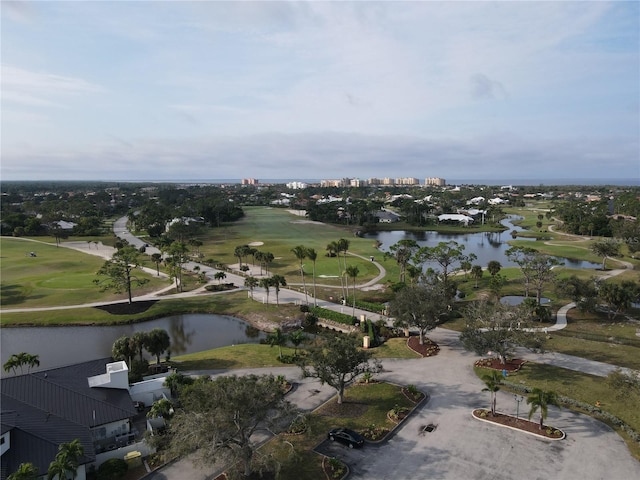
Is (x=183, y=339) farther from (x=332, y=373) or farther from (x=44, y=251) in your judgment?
(x=44, y=251)

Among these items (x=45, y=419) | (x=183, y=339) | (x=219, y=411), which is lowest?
(x=183, y=339)

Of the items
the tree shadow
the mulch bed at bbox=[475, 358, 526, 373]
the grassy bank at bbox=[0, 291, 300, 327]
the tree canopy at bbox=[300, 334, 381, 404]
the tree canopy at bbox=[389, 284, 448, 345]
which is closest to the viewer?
the tree canopy at bbox=[300, 334, 381, 404]

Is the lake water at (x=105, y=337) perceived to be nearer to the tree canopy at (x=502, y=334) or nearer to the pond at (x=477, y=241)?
the tree canopy at (x=502, y=334)

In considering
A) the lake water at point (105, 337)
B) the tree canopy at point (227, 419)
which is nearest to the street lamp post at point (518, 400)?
the tree canopy at point (227, 419)

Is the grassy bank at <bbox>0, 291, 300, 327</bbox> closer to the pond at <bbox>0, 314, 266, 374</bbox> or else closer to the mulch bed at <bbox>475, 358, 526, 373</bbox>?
the pond at <bbox>0, 314, 266, 374</bbox>

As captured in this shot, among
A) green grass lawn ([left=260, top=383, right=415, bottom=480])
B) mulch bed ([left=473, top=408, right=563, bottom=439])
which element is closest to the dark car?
green grass lawn ([left=260, top=383, right=415, bottom=480])

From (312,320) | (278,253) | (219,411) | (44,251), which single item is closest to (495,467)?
(219,411)
